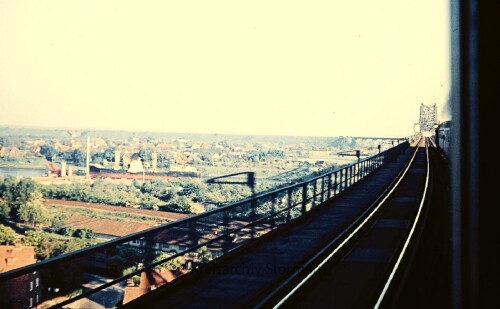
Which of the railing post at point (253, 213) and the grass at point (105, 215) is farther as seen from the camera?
the grass at point (105, 215)

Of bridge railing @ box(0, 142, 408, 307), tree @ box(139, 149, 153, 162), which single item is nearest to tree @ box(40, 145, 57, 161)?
tree @ box(139, 149, 153, 162)

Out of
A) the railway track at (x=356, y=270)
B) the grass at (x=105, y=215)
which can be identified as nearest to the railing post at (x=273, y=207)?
the railway track at (x=356, y=270)

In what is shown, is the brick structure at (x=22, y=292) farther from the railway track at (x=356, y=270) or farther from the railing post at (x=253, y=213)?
the railing post at (x=253, y=213)

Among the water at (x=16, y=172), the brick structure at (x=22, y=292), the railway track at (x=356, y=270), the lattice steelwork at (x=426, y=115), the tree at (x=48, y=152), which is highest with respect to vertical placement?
the lattice steelwork at (x=426, y=115)

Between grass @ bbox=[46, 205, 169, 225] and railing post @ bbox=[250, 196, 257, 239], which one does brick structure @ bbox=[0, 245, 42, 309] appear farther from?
grass @ bbox=[46, 205, 169, 225]

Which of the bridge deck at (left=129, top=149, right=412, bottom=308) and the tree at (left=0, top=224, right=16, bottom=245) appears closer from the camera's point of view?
the bridge deck at (left=129, top=149, right=412, bottom=308)

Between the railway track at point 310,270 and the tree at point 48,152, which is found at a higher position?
the tree at point 48,152

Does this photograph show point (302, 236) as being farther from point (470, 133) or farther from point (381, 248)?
point (470, 133)
